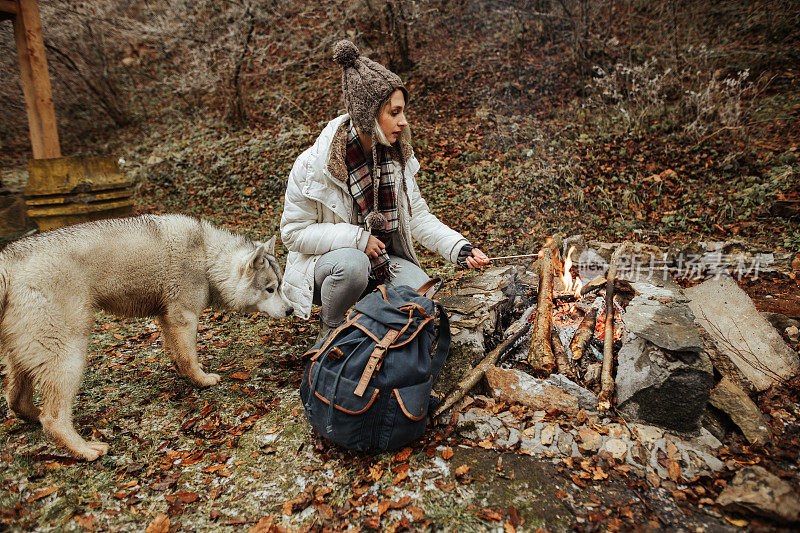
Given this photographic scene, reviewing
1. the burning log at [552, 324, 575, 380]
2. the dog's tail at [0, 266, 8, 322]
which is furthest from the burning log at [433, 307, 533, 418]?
the dog's tail at [0, 266, 8, 322]

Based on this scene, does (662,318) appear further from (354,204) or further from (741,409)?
(354,204)

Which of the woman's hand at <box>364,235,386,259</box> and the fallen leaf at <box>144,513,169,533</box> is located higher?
the woman's hand at <box>364,235,386,259</box>

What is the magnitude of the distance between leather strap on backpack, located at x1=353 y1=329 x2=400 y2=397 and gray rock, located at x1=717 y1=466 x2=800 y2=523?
199 centimetres

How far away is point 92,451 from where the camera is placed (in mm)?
2891

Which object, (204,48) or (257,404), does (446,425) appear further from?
(204,48)

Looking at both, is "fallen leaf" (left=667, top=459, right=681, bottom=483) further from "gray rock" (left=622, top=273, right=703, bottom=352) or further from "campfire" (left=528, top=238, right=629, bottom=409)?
"gray rock" (left=622, top=273, right=703, bottom=352)

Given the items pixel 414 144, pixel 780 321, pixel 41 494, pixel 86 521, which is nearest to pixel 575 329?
pixel 780 321

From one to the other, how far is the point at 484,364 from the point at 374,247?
52.3 inches

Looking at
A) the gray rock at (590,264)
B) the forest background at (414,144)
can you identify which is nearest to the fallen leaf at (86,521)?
the forest background at (414,144)

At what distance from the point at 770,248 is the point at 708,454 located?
12.3 feet

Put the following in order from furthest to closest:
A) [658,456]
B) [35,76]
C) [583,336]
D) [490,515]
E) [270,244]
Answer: [35,76] → [270,244] → [583,336] → [658,456] → [490,515]

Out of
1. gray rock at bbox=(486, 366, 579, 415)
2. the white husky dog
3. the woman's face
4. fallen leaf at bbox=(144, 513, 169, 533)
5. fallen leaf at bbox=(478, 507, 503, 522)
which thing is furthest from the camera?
the woman's face

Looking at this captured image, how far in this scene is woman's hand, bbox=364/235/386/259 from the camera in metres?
3.49

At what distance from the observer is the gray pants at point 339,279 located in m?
3.30
